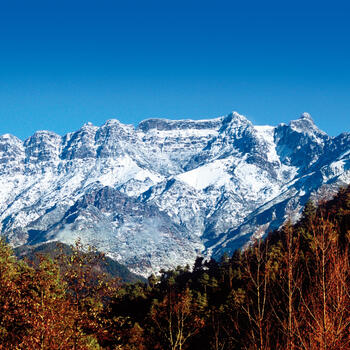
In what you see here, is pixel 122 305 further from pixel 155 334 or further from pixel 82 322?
pixel 82 322

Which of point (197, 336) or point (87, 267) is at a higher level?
point (87, 267)

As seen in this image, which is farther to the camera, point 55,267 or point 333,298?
Result: point 55,267

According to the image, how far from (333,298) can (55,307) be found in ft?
Answer: 71.2

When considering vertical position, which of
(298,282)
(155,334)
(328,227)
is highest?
(328,227)

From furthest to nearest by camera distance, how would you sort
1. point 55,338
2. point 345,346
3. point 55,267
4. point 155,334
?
1. point 155,334
2. point 55,267
3. point 55,338
4. point 345,346

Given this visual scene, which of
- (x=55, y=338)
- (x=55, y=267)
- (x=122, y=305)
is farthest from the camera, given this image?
(x=122, y=305)

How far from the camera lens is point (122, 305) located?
11825cm

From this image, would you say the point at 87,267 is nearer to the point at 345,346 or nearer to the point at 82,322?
the point at 82,322

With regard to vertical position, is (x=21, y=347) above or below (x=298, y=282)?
below

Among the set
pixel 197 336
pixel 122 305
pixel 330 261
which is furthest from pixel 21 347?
pixel 122 305

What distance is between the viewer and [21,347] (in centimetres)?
2678

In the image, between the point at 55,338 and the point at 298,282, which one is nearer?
the point at 298,282

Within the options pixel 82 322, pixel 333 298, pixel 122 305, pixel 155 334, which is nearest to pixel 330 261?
pixel 333 298

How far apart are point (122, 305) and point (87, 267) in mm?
88672
